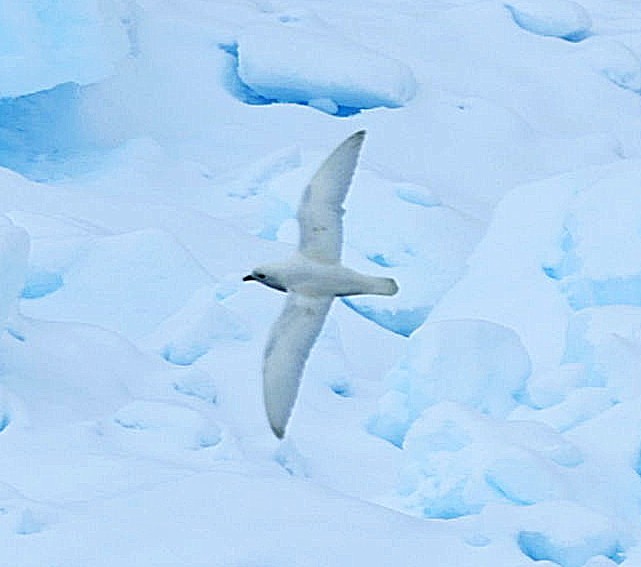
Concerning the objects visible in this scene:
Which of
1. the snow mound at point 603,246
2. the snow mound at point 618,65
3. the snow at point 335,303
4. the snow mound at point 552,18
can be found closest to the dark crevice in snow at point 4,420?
the snow at point 335,303

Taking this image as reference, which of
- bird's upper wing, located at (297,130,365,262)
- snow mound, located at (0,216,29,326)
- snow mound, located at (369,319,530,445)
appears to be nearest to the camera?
bird's upper wing, located at (297,130,365,262)

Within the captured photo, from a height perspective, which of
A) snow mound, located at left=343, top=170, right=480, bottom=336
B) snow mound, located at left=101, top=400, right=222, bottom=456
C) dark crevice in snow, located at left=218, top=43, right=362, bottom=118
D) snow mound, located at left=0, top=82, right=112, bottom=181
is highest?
snow mound, located at left=101, top=400, right=222, bottom=456

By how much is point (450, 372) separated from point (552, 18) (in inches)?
208

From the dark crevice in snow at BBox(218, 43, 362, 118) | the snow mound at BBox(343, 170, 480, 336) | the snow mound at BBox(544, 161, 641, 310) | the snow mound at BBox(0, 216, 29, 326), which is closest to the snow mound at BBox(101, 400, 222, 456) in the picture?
the snow mound at BBox(0, 216, 29, 326)

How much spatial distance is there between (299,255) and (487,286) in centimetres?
308

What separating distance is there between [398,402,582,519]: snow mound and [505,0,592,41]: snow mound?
5704 millimetres

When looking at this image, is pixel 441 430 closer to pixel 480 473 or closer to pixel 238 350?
pixel 480 473

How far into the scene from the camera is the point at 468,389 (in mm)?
6000

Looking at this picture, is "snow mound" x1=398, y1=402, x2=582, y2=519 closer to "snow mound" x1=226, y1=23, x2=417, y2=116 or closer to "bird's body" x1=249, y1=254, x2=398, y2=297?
"bird's body" x1=249, y1=254, x2=398, y2=297

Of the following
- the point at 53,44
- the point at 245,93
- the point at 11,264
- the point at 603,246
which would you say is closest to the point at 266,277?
the point at 11,264

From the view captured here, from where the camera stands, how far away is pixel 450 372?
19.6 feet

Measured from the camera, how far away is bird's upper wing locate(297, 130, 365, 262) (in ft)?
14.0

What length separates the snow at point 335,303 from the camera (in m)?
4.64

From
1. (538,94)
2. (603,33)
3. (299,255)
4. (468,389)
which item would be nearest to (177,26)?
(538,94)
